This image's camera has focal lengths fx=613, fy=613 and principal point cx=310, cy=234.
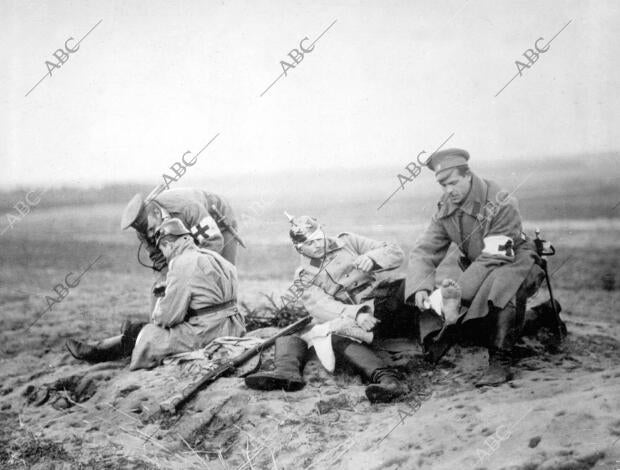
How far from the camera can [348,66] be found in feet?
13.8

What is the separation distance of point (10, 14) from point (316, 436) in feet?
12.6

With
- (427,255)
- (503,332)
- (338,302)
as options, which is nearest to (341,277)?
(338,302)

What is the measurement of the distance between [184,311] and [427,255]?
1.67m

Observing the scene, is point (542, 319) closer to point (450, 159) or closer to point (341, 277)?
point (450, 159)

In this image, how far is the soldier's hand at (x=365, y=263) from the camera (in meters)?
3.86

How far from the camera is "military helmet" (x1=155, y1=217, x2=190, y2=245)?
4242 millimetres

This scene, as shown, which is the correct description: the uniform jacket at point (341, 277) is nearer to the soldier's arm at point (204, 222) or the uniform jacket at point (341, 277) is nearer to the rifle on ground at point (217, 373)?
the rifle on ground at point (217, 373)

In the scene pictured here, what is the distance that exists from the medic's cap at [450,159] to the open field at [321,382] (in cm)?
21

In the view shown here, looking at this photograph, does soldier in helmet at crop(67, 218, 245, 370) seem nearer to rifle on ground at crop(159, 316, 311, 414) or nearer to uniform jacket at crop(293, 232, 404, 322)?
rifle on ground at crop(159, 316, 311, 414)

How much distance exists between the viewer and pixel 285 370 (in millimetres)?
3674

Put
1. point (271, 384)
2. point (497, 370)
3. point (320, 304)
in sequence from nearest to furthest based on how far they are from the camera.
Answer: point (497, 370) < point (271, 384) < point (320, 304)

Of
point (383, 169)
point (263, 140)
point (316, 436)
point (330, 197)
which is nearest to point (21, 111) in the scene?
point (263, 140)

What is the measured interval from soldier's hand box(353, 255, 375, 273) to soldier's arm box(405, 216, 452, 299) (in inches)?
9.9

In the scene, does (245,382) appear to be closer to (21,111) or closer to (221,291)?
(221,291)
